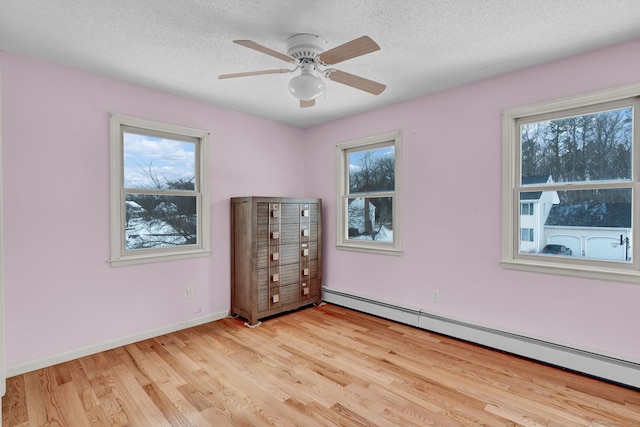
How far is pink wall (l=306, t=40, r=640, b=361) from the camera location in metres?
2.32

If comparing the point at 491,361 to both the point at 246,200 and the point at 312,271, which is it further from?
the point at 246,200

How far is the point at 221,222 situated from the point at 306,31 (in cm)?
231

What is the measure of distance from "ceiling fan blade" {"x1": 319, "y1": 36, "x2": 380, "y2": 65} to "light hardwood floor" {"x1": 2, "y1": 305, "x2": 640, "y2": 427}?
218cm

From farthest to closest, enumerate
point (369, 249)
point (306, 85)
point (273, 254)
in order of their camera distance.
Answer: point (369, 249) → point (273, 254) → point (306, 85)

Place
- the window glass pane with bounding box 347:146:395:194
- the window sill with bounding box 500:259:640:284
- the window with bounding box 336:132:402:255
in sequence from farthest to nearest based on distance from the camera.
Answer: the window glass pane with bounding box 347:146:395:194
the window with bounding box 336:132:402:255
the window sill with bounding box 500:259:640:284

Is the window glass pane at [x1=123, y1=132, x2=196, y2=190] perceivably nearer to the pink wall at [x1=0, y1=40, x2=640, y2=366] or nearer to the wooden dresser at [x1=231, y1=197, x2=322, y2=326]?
the pink wall at [x1=0, y1=40, x2=640, y2=366]

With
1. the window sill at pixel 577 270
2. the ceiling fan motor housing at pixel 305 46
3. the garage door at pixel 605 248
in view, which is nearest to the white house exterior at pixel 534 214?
the window sill at pixel 577 270

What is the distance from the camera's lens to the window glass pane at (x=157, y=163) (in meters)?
3.01

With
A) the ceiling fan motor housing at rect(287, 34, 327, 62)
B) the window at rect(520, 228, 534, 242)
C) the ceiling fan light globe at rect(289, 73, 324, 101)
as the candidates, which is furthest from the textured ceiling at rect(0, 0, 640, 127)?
the window at rect(520, 228, 534, 242)

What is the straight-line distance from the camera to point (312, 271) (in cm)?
405

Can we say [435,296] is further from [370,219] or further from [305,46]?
[305,46]

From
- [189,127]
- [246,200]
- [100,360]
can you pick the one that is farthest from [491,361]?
[189,127]

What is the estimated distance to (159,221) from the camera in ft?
10.5

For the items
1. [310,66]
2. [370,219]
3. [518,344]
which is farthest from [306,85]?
[518,344]
